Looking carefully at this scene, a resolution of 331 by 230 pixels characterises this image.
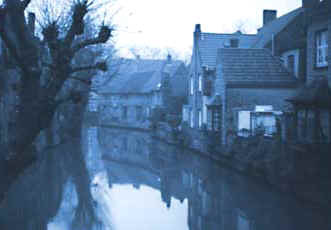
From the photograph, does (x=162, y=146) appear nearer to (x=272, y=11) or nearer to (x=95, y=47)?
(x=95, y=47)

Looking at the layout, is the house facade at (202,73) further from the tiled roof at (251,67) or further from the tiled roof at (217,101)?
the tiled roof at (251,67)

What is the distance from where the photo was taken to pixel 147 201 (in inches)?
513

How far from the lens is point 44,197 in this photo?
499 inches

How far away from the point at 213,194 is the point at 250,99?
9.74m

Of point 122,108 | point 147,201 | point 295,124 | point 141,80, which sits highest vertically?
point 141,80

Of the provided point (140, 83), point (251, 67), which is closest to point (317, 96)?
point (251, 67)

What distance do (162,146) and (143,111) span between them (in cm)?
2076

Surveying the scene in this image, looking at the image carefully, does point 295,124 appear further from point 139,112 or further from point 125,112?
point 125,112

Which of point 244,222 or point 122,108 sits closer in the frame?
point 244,222

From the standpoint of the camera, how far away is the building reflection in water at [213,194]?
34.3 feet

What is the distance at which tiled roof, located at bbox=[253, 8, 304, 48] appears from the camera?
95.8ft

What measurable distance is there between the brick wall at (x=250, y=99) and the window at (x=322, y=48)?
187 inches

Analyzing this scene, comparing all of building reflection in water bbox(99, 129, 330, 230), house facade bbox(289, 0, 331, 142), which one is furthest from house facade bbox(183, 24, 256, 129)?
house facade bbox(289, 0, 331, 142)

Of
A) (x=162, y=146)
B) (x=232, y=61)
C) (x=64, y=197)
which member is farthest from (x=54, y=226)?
(x=162, y=146)
